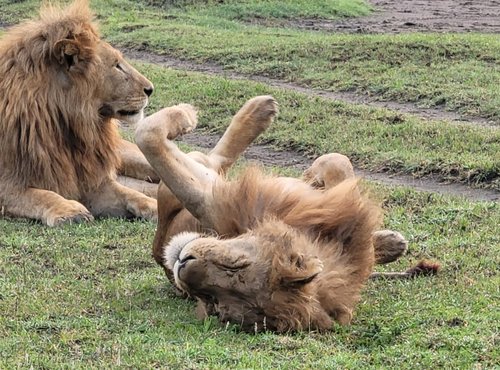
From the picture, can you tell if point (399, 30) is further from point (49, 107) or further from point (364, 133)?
point (49, 107)

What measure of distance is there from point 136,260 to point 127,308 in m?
0.93

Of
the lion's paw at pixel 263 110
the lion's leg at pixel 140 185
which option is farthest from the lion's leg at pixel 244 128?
the lion's leg at pixel 140 185

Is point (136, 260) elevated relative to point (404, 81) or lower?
Result: elevated

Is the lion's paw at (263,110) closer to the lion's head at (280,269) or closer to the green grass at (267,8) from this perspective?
the lion's head at (280,269)

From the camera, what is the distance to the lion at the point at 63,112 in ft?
19.7

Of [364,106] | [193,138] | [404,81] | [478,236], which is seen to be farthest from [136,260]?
[404,81]

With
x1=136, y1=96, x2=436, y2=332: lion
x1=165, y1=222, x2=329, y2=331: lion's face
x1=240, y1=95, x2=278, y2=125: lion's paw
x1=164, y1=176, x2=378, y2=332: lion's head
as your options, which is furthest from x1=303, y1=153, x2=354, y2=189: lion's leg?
x1=165, y1=222, x2=329, y2=331: lion's face

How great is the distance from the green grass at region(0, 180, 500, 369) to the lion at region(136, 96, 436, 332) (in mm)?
106

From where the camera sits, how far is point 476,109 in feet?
31.0

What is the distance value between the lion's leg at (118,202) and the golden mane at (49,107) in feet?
0.45

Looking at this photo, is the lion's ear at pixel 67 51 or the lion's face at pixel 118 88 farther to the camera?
the lion's face at pixel 118 88

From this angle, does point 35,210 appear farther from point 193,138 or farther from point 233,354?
point 193,138

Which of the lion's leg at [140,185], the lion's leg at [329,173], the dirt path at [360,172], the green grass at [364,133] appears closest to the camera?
the lion's leg at [329,173]

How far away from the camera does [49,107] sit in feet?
19.8
